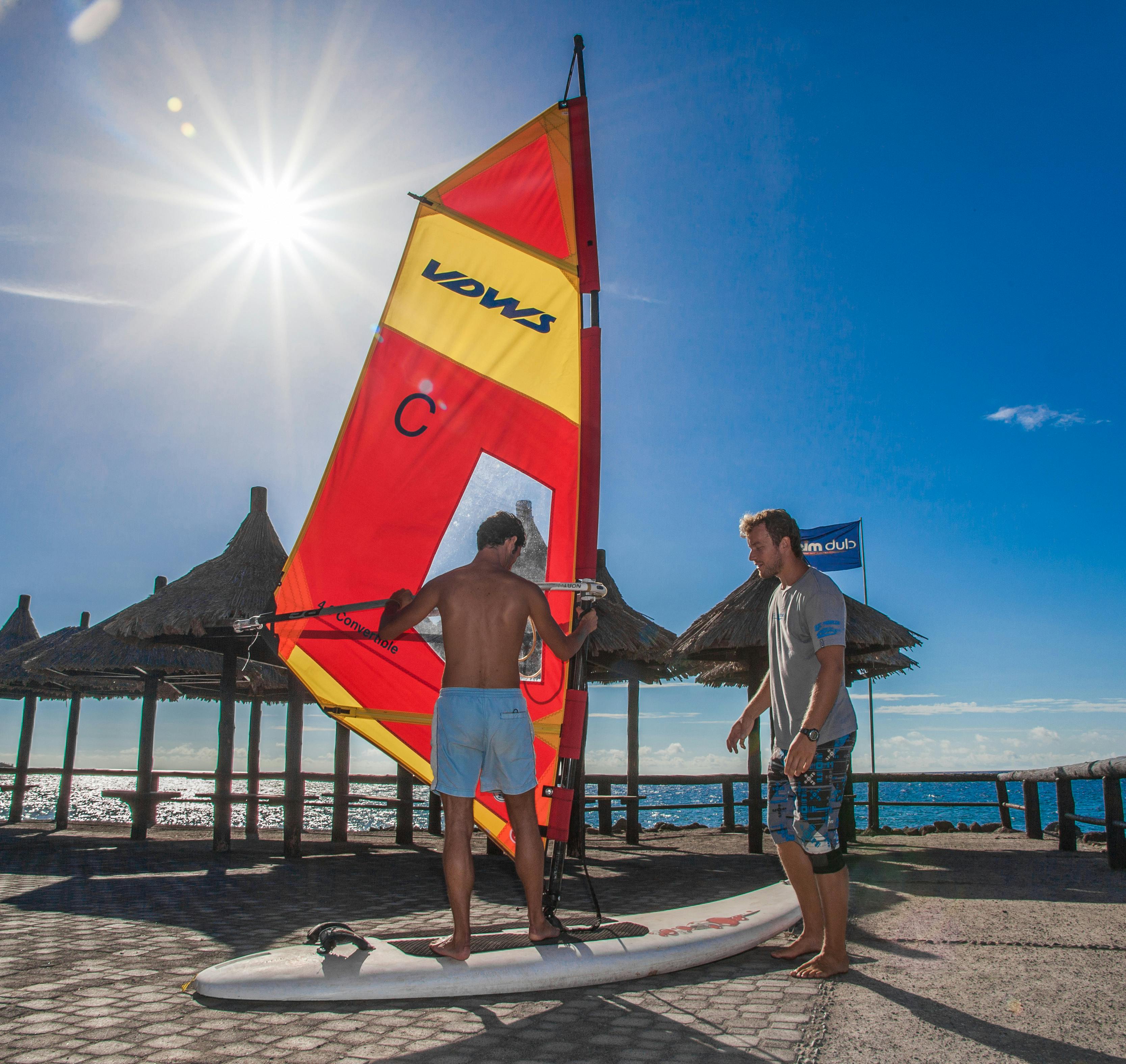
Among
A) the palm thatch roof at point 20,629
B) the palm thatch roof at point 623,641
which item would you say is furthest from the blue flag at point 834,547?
the palm thatch roof at point 20,629

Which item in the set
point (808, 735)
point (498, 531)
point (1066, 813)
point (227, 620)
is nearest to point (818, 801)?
point (808, 735)

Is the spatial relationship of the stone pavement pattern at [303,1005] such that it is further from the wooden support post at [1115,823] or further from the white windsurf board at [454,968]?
the wooden support post at [1115,823]

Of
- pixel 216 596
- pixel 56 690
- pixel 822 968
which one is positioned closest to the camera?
pixel 822 968

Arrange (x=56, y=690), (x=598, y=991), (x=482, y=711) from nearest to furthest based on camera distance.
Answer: (x=598, y=991) → (x=482, y=711) → (x=56, y=690)

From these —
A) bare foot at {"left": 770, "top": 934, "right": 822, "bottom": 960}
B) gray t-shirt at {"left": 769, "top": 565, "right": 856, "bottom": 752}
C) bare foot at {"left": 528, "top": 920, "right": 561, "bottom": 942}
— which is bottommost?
bare foot at {"left": 770, "top": 934, "right": 822, "bottom": 960}

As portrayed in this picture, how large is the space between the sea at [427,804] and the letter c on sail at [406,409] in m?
4.88

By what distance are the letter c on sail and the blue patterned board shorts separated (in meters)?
2.15

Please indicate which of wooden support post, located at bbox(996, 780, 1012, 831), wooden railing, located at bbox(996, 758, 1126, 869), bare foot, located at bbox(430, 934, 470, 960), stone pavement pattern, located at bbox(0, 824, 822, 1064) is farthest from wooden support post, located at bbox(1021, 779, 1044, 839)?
bare foot, located at bbox(430, 934, 470, 960)

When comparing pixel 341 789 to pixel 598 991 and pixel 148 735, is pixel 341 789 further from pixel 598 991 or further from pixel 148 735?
pixel 598 991

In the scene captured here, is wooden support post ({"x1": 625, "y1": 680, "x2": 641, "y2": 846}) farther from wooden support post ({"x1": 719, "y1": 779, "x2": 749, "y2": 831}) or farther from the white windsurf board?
the white windsurf board

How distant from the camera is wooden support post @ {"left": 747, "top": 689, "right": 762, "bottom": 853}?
8516 millimetres

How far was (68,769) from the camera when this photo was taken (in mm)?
13688

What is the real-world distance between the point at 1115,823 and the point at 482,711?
6.04 meters

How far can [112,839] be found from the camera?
34.3 feet
